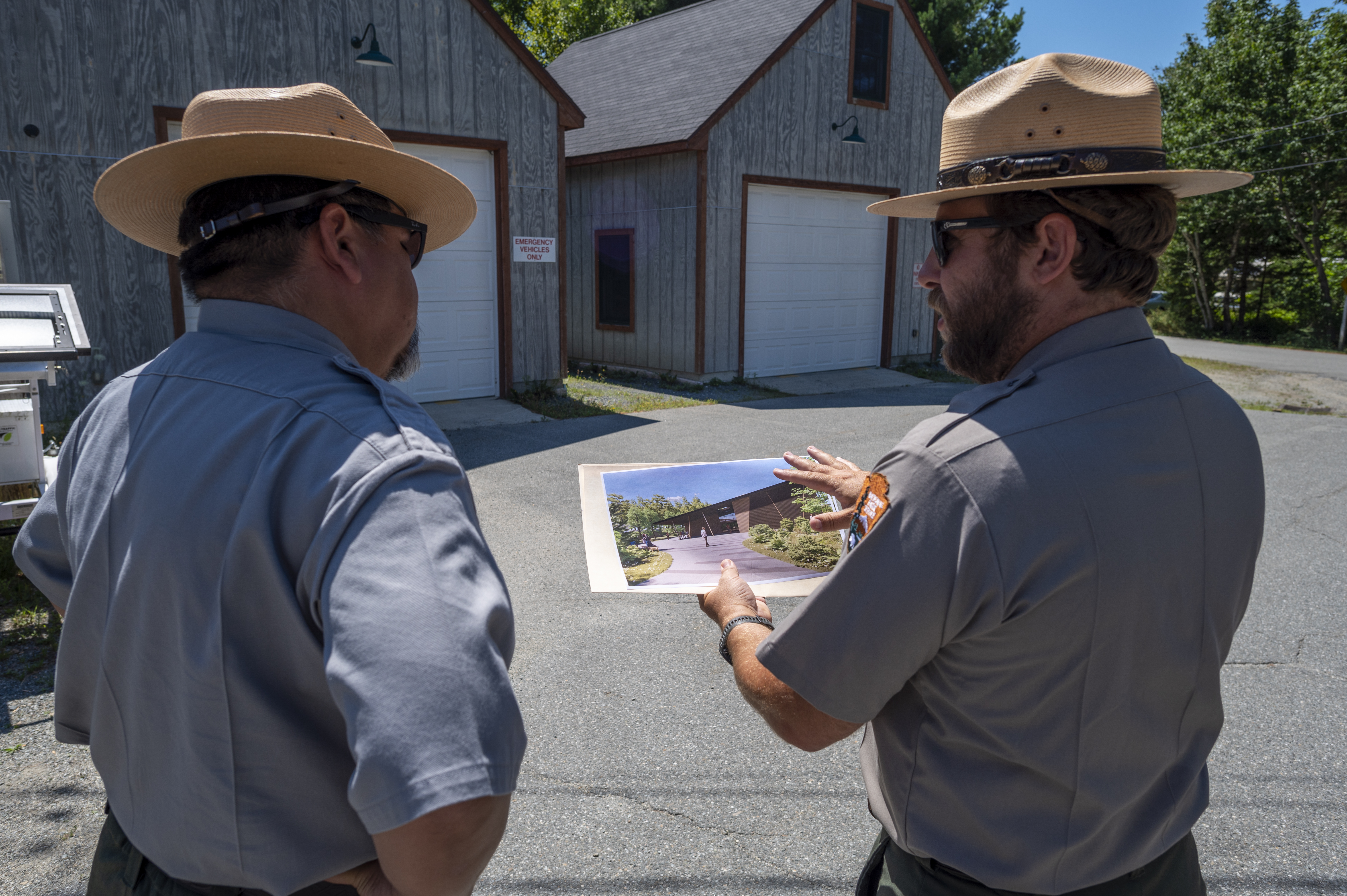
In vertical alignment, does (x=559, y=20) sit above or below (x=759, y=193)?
above

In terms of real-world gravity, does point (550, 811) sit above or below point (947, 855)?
below

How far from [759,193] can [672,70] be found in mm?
3224

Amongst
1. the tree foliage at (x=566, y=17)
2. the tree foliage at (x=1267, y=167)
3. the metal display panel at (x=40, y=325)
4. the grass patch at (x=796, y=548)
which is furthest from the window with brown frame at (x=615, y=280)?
the tree foliage at (x=566, y=17)

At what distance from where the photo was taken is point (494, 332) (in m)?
10.9

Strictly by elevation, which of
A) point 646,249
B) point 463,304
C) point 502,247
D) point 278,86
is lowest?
point 463,304

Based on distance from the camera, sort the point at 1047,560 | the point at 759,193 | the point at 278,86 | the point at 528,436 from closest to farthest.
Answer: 1. the point at 1047,560
2. the point at 528,436
3. the point at 278,86
4. the point at 759,193

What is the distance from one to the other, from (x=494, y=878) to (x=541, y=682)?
1251 millimetres

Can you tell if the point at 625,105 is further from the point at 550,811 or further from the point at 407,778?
the point at 407,778

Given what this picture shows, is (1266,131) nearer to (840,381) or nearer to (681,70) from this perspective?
(840,381)

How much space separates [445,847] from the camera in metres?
0.98

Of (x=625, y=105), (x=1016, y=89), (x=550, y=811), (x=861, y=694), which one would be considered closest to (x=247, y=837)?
(x=861, y=694)

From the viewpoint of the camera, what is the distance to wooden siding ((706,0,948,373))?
41.8ft

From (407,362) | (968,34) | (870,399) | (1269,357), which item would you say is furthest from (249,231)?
(968,34)

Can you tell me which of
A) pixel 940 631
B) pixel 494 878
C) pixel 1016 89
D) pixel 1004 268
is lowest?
pixel 494 878
